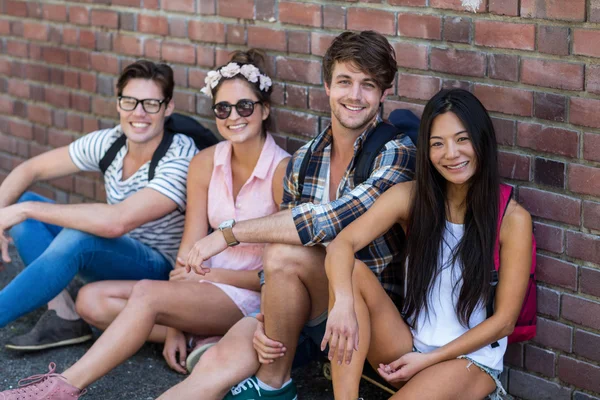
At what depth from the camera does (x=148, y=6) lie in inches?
192

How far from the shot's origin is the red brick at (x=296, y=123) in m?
4.21

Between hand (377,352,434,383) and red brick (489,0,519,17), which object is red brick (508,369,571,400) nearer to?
hand (377,352,434,383)

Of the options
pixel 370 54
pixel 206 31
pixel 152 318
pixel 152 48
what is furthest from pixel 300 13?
pixel 152 318

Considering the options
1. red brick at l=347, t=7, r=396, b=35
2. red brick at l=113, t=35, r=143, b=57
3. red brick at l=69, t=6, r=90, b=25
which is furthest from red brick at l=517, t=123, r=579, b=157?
red brick at l=69, t=6, r=90, b=25

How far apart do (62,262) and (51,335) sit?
0.49 meters

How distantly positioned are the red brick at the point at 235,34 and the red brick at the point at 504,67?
1438 millimetres

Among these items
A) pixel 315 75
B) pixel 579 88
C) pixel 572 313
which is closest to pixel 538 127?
pixel 579 88

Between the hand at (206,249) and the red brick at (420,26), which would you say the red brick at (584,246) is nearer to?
the red brick at (420,26)

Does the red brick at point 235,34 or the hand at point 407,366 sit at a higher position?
the red brick at point 235,34

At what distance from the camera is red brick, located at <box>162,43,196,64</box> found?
4707 mm

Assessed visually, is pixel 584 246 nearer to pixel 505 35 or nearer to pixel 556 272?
pixel 556 272

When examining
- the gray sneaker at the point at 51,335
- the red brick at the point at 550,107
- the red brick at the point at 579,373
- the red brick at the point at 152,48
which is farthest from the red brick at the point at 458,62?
the gray sneaker at the point at 51,335

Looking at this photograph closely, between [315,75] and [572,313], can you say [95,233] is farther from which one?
[572,313]

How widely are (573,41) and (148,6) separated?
2.50 m
